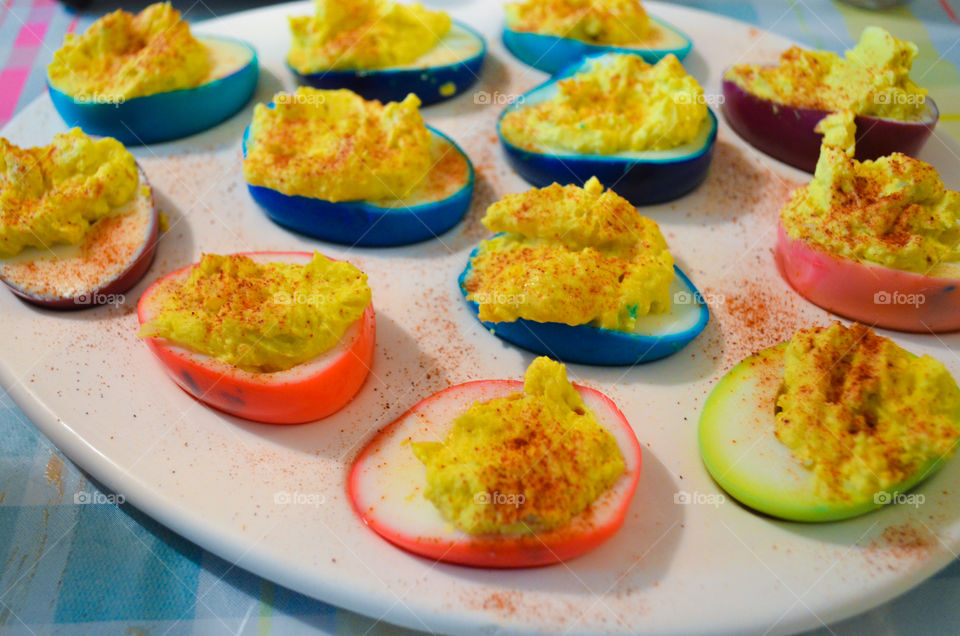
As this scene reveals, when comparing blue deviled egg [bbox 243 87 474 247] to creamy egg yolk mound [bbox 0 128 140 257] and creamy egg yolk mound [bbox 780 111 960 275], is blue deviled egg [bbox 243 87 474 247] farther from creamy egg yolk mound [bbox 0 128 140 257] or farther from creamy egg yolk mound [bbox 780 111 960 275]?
creamy egg yolk mound [bbox 780 111 960 275]

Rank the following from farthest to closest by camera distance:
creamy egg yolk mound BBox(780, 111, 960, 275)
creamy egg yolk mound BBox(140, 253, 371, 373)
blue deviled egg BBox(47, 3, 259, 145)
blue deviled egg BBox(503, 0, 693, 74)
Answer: blue deviled egg BBox(503, 0, 693, 74), blue deviled egg BBox(47, 3, 259, 145), creamy egg yolk mound BBox(780, 111, 960, 275), creamy egg yolk mound BBox(140, 253, 371, 373)

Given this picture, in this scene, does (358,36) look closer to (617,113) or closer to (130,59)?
(130,59)

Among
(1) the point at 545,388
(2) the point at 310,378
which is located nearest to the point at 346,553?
(2) the point at 310,378

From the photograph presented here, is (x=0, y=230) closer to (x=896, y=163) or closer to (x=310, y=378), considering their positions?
(x=310, y=378)

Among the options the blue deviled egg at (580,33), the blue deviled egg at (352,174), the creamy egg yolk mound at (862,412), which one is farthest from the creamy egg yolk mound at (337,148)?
the creamy egg yolk mound at (862,412)

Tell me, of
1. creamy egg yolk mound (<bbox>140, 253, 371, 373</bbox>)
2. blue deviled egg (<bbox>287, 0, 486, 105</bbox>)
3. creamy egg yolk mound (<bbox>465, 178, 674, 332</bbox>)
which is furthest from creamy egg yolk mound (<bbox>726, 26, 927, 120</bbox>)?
creamy egg yolk mound (<bbox>140, 253, 371, 373</bbox>)
